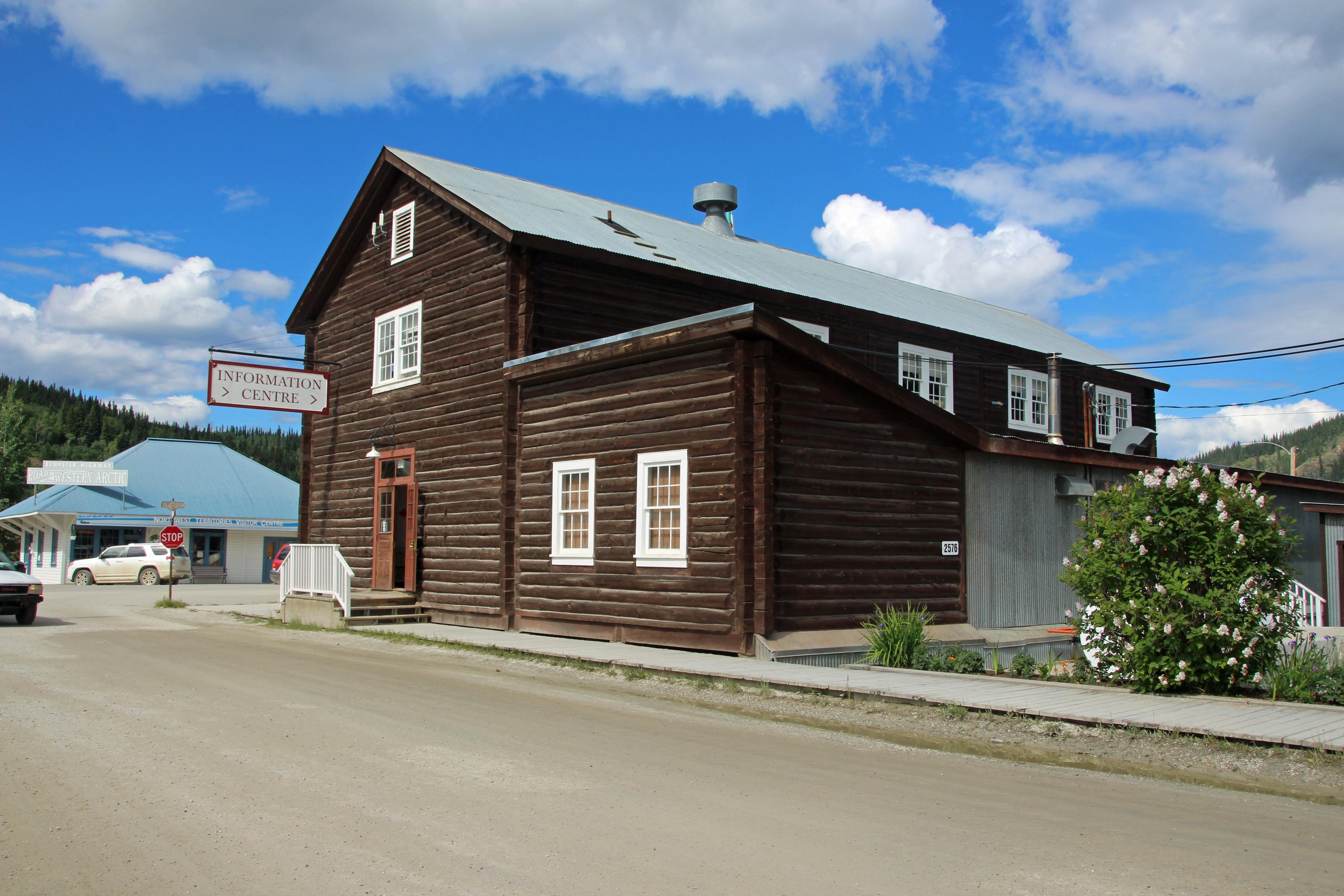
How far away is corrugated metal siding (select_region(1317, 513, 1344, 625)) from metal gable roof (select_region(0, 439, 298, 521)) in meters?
38.3

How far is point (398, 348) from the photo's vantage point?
21.7 meters

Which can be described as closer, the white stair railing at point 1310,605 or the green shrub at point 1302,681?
the green shrub at point 1302,681

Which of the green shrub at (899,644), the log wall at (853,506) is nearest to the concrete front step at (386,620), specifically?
the log wall at (853,506)

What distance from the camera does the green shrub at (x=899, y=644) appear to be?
13.0 metres

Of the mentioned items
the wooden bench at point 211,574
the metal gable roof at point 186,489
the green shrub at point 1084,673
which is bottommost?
the wooden bench at point 211,574

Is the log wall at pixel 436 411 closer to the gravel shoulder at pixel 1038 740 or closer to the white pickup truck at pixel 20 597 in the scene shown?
the white pickup truck at pixel 20 597

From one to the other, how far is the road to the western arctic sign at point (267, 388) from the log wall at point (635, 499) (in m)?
6.92

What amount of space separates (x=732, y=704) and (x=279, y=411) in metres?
15.2

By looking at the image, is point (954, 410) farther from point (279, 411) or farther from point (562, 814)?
point (562, 814)

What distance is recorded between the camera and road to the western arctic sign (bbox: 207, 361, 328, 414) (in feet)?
67.3

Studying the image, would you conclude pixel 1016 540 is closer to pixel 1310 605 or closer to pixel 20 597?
pixel 1310 605

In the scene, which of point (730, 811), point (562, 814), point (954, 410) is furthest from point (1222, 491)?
point (954, 410)

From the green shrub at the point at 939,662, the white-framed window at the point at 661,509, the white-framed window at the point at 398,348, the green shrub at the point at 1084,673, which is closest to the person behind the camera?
the green shrub at the point at 1084,673

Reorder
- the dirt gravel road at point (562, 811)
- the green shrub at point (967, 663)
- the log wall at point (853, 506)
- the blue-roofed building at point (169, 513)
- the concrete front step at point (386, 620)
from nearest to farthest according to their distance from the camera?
the dirt gravel road at point (562, 811) → the green shrub at point (967, 663) → the log wall at point (853, 506) → the concrete front step at point (386, 620) → the blue-roofed building at point (169, 513)
